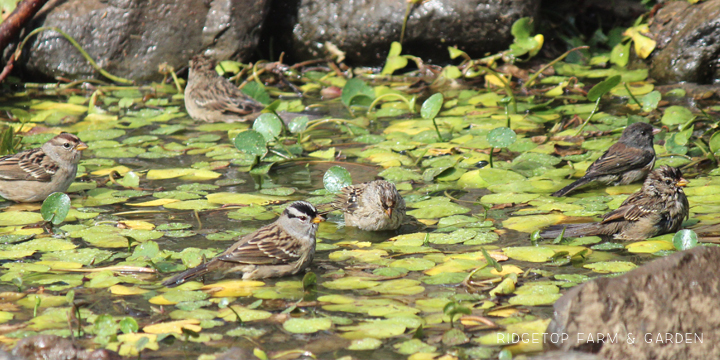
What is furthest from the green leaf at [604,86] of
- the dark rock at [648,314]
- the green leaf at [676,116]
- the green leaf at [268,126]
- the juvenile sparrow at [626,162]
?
the dark rock at [648,314]

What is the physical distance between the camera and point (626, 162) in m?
6.66

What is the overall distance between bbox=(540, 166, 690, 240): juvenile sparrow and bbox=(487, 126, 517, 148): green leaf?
1.61 m

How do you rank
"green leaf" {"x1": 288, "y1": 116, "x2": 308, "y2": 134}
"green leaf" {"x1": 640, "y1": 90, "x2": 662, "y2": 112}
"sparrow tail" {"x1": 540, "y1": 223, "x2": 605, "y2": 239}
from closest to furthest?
"sparrow tail" {"x1": 540, "y1": 223, "x2": 605, "y2": 239} → "green leaf" {"x1": 288, "y1": 116, "x2": 308, "y2": 134} → "green leaf" {"x1": 640, "y1": 90, "x2": 662, "y2": 112}

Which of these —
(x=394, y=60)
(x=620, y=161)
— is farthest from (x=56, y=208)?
(x=394, y=60)

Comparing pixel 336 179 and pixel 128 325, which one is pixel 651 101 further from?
pixel 128 325

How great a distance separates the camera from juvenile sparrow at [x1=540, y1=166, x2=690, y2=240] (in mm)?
5336

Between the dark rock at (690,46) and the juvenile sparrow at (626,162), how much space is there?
3.17 metres

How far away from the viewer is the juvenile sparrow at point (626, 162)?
257 inches

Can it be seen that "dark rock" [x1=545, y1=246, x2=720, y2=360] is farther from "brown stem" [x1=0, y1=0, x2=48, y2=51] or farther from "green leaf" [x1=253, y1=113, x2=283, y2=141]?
"brown stem" [x1=0, y1=0, x2=48, y2=51]

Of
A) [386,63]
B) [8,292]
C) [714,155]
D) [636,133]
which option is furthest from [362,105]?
[8,292]

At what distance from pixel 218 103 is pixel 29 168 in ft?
9.57

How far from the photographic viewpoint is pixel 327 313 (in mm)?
4324

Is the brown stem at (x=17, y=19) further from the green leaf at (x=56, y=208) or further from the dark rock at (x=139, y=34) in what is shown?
the green leaf at (x=56, y=208)

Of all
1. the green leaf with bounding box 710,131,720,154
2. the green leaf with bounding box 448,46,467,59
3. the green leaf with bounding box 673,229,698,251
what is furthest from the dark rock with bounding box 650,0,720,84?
the green leaf with bounding box 673,229,698,251
